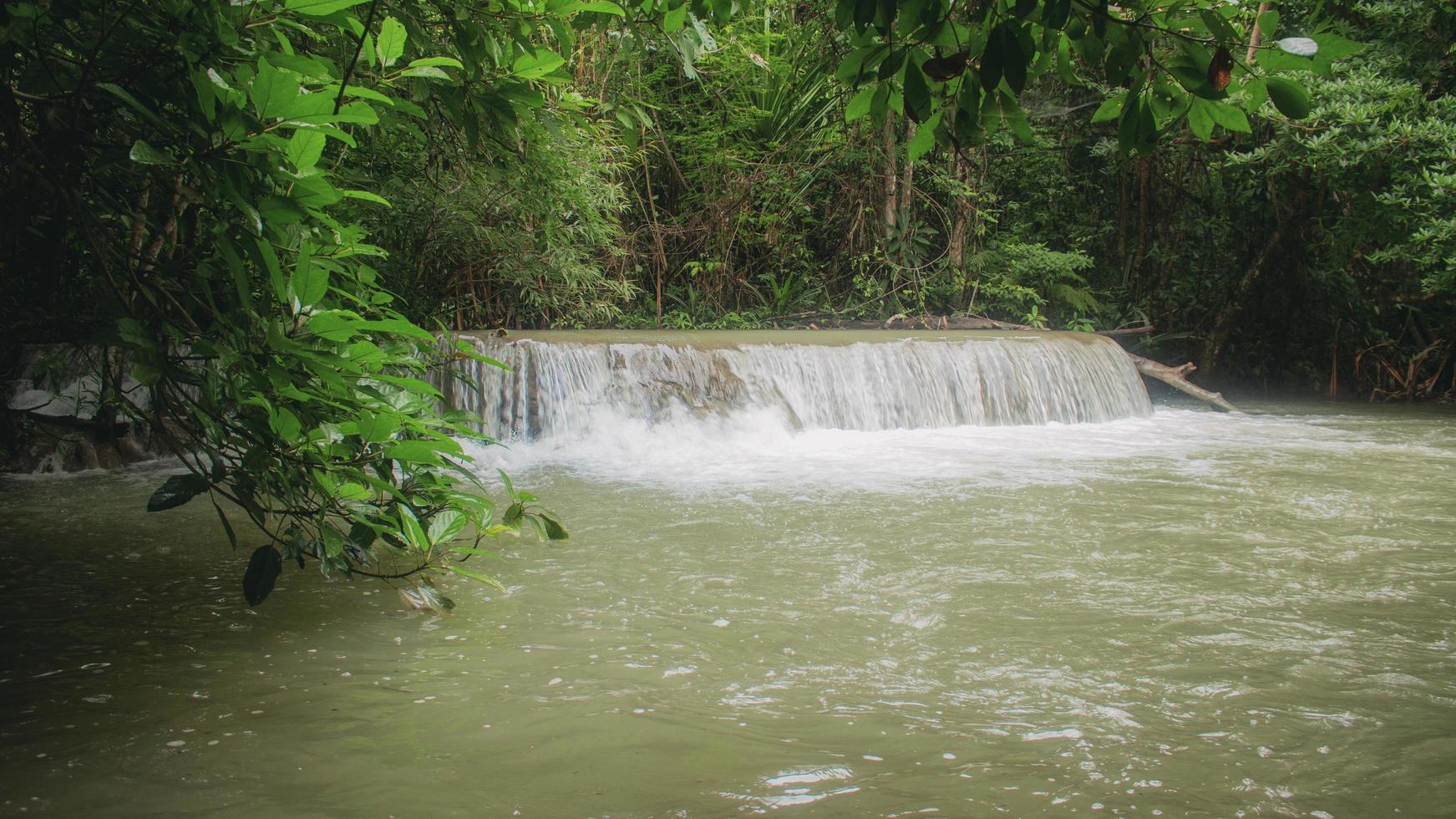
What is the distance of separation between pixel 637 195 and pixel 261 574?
32.9ft

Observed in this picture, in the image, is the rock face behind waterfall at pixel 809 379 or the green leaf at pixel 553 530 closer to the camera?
the green leaf at pixel 553 530

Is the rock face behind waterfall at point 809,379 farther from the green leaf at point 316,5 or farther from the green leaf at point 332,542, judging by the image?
the green leaf at point 316,5

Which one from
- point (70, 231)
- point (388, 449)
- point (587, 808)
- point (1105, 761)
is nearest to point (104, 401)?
point (388, 449)

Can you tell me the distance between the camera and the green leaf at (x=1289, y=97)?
133 centimetres

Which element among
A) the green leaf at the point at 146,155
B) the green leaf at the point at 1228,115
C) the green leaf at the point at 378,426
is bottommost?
the green leaf at the point at 378,426

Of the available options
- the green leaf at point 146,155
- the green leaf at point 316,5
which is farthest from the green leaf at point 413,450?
the green leaf at point 316,5

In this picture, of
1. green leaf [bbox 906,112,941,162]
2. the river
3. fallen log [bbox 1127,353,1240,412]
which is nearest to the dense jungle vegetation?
green leaf [bbox 906,112,941,162]

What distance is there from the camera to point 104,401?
6.95ft

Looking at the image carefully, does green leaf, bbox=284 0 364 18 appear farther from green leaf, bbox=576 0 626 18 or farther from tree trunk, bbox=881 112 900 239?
tree trunk, bbox=881 112 900 239

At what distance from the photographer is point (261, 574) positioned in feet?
6.40

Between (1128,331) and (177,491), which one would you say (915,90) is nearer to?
(177,491)

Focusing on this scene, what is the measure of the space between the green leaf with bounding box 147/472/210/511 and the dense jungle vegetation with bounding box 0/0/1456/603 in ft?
0.04

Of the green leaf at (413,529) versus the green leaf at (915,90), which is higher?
the green leaf at (915,90)

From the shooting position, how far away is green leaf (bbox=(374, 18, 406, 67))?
202 cm
